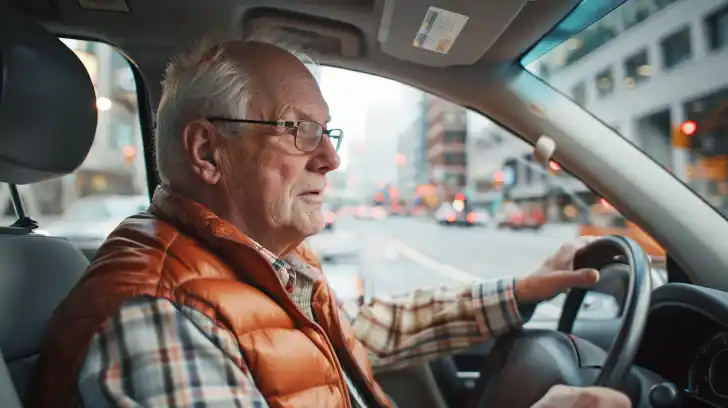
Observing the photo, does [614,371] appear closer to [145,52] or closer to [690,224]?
[690,224]

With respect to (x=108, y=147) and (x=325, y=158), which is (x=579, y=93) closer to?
(x=325, y=158)

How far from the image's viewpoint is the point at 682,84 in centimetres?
364

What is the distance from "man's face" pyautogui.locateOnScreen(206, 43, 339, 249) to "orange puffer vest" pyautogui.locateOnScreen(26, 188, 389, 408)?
5.8 inches

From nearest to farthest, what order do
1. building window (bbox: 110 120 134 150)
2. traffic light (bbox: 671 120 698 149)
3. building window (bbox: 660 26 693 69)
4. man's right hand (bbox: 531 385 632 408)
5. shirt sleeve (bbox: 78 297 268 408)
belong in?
shirt sleeve (bbox: 78 297 268 408)
man's right hand (bbox: 531 385 632 408)
building window (bbox: 110 120 134 150)
traffic light (bbox: 671 120 698 149)
building window (bbox: 660 26 693 69)

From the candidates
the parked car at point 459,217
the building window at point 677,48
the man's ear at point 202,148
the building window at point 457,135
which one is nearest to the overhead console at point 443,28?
the man's ear at point 202,148

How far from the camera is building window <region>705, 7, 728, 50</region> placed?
2912mm

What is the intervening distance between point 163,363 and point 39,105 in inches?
30.2

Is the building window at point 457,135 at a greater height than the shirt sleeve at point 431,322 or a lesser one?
greater

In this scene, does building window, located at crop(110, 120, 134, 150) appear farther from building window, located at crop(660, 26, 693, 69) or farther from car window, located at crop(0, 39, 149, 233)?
building window, located at crop(660, 26, 693, 69)

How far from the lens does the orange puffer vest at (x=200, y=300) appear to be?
1.02 meters

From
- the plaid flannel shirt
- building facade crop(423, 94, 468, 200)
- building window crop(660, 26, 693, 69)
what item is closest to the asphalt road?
building facade crop(423, 94, 468, 200)

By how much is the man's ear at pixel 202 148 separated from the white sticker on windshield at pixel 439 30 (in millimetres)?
737

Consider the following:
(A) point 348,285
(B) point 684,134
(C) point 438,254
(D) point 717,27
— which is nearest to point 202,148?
(A) point 348,285

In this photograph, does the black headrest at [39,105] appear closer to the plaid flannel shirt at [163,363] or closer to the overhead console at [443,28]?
the plaid flannel shirt at [163,363]
